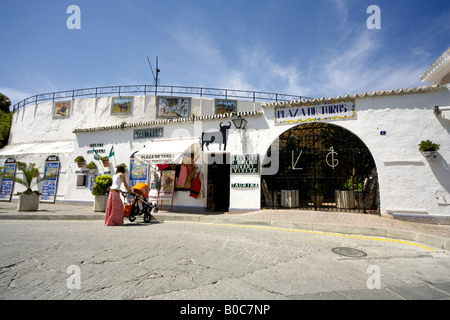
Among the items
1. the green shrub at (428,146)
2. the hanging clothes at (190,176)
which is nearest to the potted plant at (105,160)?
the hanging clothes at (190,176)

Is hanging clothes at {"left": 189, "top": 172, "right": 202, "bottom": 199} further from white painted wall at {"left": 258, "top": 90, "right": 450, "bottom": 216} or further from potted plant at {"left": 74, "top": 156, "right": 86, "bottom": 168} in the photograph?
potted plant at {"left": 74, "top": 156, "right": 86, "bottom": 168}

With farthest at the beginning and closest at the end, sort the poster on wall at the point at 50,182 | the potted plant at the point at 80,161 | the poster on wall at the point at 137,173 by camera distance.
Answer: the poster on wall at the point at 50,182, the potted plant at the point at 80,161, the poster on wall at the point at 137,173

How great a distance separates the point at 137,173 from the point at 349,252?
10.5m

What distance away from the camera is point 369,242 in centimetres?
580

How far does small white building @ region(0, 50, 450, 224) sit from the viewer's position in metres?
8.38

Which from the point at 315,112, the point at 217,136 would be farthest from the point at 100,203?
the point at 315,112

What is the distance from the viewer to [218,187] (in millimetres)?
12273

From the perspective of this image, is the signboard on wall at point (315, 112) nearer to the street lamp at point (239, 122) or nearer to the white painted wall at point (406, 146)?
the white painted wall at point (406, 146)

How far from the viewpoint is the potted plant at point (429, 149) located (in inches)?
316

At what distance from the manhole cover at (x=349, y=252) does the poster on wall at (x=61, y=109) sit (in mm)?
22714

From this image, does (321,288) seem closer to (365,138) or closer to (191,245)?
(191,245)

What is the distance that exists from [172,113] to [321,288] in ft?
61.5

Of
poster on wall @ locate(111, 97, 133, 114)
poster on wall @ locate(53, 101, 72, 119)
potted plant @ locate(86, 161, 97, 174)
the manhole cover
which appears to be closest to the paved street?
the manhole cover
